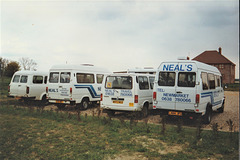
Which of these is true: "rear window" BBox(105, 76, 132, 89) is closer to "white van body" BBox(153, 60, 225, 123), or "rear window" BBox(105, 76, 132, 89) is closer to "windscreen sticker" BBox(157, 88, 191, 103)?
"white van body" BBox(153, 60, 225, 123)

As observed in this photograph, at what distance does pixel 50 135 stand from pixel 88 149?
1993mm

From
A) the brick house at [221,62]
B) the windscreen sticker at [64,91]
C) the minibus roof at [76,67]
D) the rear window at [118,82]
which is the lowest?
the windscreen sticker at [64,91]

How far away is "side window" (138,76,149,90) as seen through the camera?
11134 millimetres

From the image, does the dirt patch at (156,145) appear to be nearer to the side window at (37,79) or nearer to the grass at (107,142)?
the grass at (107,142)

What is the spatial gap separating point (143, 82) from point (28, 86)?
8234mm

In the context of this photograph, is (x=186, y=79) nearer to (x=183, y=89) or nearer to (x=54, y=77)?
(x=183, y=89)

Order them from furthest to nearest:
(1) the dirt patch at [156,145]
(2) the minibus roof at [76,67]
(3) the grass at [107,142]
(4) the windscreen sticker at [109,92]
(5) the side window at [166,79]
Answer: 1. (2) the minibus roof at [76,67]
2. (4) the windscreen sticker at [109,92]
3. (5) the side window at [166,79]
4. (1) the dirt patch at [156,145]
5. (3) the grass at [107,142]

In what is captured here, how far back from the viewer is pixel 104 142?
6613 mm

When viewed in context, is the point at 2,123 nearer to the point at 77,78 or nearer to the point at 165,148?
the point at 77,78

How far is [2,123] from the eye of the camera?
908 centimetres

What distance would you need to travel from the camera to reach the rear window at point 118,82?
425 inches

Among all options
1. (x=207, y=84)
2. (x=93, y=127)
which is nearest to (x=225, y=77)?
(x=207, y=84)

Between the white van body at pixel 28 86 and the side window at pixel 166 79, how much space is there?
9.46 meters

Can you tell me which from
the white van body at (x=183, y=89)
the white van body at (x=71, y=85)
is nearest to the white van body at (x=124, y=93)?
the white van body at (x=183, y=89)
